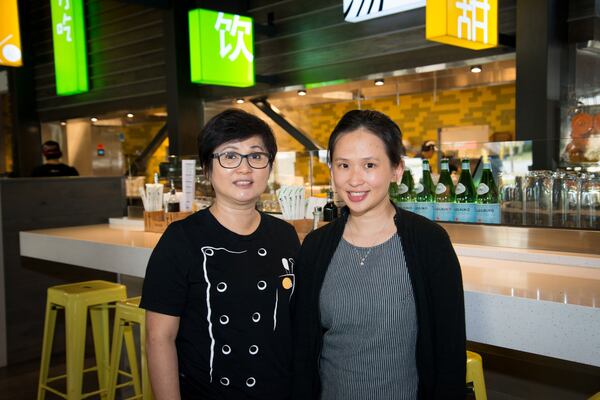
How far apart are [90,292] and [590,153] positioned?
256cm

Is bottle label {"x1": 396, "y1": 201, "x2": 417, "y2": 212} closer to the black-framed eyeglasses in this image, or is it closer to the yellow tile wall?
the black-framed eyeglasses

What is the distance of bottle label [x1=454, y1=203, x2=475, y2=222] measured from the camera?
2824 millimetres

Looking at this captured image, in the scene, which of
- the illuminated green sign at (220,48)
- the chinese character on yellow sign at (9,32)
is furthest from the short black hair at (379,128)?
the chinese character on yellow sign at (9,32)

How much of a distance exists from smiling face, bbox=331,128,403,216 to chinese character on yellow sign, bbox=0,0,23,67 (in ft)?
16.3

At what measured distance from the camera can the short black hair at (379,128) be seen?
5.29ft

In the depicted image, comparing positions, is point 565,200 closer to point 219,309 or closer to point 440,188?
point 440,188

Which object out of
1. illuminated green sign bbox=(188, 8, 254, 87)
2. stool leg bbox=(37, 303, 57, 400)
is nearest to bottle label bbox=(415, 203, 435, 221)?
stool leg bbox=(37, 303, 57, 400)

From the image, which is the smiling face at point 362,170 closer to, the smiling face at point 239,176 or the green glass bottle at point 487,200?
the smiling face at point 239,176

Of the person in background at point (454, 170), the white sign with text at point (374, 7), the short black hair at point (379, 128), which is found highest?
the white sign with text at point (374, 7)

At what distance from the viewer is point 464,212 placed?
285cm

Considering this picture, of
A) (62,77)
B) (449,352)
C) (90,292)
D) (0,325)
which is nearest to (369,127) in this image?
(449,352)

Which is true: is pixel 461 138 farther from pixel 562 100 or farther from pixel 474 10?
pixel 474 10

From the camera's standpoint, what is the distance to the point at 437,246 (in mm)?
1579

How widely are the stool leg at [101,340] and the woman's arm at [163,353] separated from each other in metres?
1.92
